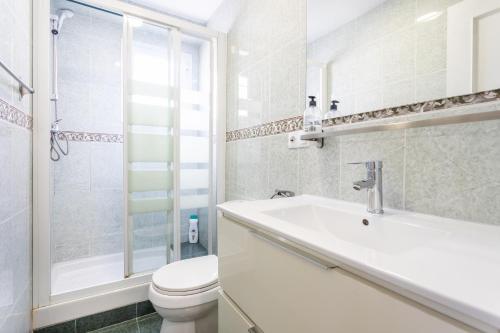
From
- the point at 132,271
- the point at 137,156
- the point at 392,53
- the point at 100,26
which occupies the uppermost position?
the point at 100,26

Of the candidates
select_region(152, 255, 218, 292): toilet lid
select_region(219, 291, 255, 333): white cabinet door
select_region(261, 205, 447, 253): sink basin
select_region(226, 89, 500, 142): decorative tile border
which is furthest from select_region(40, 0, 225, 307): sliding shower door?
select_region(261, 205, 447, 253): sink basin

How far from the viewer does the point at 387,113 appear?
86 cm

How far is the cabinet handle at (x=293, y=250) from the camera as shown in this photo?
498 mm

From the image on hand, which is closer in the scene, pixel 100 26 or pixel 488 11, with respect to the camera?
pixel 488 11

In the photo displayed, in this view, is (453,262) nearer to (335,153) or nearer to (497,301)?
(497,301)

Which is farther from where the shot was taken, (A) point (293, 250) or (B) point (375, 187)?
(B) point (375, 187)

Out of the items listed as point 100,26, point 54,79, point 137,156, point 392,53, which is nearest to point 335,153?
point 392,53

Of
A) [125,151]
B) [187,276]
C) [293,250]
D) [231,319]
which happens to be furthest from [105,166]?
[293,250]

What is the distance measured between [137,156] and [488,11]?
176 cm

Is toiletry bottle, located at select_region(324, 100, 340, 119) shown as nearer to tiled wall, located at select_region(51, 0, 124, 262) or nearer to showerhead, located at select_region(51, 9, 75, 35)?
tiled wall, located at select_region(51, 0, 124, 262)

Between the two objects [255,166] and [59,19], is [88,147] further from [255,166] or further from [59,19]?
[255,166]

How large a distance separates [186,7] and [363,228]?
2.39 metres

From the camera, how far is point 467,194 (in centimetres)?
67

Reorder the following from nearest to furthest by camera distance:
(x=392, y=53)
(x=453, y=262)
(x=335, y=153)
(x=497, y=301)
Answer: (x=497, y=301)
(x=453, y=262)
(x=392, y=53)
(x=335, y=153)
